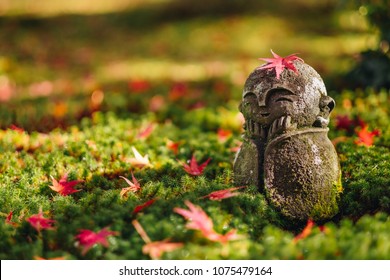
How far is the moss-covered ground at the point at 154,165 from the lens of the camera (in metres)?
2.94

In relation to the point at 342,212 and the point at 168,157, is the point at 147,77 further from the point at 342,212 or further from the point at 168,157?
the point at 342,212

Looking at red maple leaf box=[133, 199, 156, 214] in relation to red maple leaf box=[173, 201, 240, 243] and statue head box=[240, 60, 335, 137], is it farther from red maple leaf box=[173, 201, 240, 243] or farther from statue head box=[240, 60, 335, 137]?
statue head box=[240, 60, 335, 137]

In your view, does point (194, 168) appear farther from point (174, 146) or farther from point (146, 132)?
point (146, 132)

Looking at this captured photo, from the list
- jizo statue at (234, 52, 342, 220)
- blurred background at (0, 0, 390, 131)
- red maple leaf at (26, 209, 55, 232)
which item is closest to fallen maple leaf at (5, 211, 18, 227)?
red maple leaf at (26, 209, 55, 232)

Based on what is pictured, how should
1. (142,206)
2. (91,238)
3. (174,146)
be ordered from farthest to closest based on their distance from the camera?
1. (174,146)
2. (142,206)
3. (91,238)

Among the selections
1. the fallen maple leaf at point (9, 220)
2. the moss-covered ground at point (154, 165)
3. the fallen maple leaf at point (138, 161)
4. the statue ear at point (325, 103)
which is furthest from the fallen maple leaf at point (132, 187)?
the statue ear at point (325, 103)

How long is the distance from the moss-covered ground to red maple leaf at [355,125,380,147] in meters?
0.02

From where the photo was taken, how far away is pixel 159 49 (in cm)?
980

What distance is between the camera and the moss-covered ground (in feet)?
9.64

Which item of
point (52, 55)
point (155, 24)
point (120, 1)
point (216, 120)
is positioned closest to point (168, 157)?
point (216, 120)

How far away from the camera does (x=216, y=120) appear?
5.69 m

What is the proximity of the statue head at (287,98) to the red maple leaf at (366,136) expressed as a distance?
117cm

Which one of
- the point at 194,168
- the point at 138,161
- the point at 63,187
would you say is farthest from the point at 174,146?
the point at 63,187

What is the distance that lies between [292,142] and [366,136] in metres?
1.53
